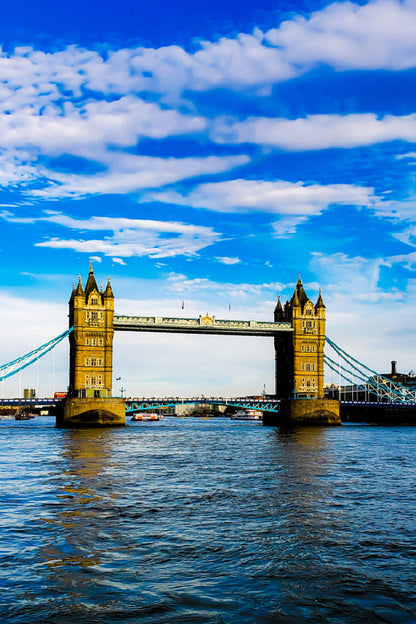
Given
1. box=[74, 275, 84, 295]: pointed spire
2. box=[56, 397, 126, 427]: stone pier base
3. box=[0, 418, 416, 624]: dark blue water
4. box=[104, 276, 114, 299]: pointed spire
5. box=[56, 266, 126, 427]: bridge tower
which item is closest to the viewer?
box=[0, 418, 416, 624]: dark blue water

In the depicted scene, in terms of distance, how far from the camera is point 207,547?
734 inches

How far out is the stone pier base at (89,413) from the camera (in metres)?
94.4

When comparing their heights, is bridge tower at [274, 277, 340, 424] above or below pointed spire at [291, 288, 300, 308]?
below

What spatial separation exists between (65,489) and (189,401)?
79.3 m

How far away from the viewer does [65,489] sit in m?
29.1

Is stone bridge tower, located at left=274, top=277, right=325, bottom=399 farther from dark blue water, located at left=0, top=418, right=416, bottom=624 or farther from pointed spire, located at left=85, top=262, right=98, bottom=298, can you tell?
dark blue water, located at left=0, top=418, right=416, bottom=624

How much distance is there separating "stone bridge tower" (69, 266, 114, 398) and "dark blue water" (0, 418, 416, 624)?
6589 cm

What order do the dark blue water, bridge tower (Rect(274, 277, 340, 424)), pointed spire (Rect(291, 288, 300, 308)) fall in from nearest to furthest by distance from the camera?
the dark blue water → bridge tower (Rect(274, 277, 340, 424)) → pointed spire (Rect(291, 288, 300, 308))

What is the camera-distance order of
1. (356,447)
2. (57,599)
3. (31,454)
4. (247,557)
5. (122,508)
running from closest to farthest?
1. (57,599)
2. (247,557)
3. (122,508)
4. (31,454)
5. (356,447)

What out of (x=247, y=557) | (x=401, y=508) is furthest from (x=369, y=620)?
(x=401, y=508)

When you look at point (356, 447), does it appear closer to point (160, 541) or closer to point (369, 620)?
point (160, 541)

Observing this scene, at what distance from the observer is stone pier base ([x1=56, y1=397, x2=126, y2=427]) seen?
94438 mm

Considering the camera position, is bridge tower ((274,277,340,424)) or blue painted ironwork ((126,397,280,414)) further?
bridge tower ((274,277,340,424))

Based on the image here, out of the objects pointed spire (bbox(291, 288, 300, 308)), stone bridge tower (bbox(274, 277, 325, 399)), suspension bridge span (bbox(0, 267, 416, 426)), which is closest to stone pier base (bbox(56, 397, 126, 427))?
suspension bridge span (bbox(0, 267, 416, 426))
